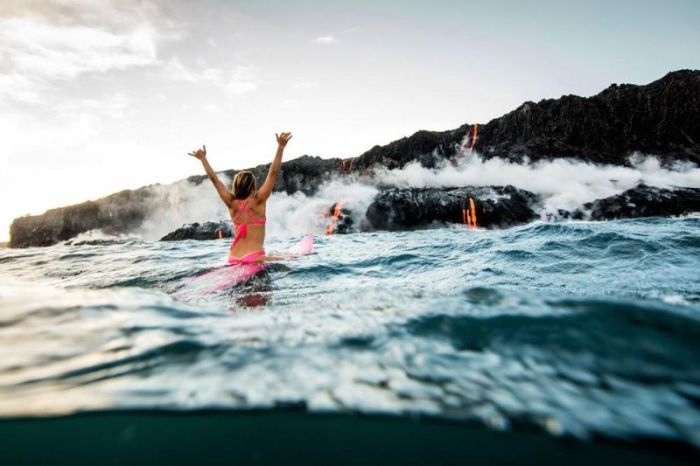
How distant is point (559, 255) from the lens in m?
5.76

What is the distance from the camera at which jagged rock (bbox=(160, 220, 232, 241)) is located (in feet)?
101

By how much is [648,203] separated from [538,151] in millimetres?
13234

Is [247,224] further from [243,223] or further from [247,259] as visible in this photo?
[247,259]

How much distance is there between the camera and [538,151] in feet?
120

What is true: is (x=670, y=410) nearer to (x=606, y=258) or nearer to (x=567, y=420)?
(x=567, y=420)

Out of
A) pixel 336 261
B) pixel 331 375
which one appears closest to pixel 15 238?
pixel 336 261

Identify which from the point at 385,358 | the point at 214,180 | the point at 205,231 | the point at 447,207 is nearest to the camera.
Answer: the point at 385,358

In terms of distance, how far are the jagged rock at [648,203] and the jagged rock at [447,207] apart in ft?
14.9

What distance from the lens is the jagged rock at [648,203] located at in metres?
24.2

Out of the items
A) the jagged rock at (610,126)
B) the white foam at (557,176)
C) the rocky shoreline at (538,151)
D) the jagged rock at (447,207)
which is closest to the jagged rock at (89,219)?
the rocky shoreline at (538,151)

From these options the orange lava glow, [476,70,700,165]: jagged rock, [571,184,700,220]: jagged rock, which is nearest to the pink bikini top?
the orange lava glow

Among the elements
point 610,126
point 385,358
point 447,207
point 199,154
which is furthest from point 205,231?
point 610,126

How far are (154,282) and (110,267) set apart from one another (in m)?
2.50

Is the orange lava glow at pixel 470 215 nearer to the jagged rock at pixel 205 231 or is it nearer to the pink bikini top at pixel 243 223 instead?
the jagged rock at pixel 205 231
